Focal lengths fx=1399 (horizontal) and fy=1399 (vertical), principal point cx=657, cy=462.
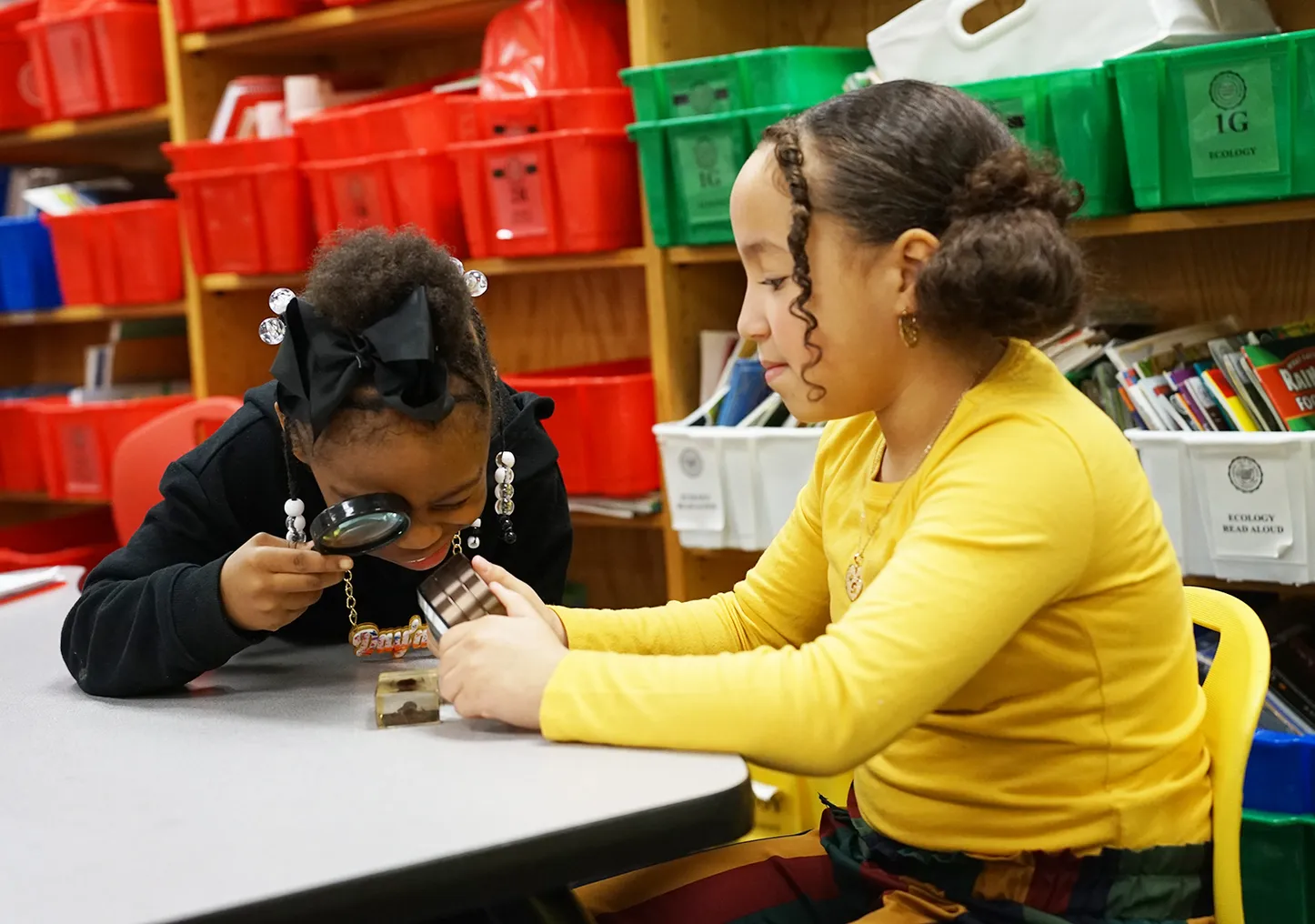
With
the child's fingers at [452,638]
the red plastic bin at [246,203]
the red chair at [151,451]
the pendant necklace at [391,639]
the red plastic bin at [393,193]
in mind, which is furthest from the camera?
the red plastic bin at [246,203]

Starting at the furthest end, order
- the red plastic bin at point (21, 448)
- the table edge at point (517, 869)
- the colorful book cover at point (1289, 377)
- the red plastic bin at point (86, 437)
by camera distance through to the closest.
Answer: the red plastic bin at point (21, 448), the red plastic bin at point (86, 437), the colorful book cover at point (1289, 377), the table edge at point (517, 869)

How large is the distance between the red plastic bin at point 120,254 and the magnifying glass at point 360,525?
208 cm

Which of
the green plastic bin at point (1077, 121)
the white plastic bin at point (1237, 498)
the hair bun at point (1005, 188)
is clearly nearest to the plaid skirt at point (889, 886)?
the hair bun at point (1005, 188)

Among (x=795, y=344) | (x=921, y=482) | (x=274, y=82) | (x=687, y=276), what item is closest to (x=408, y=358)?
(x=795, y=344)

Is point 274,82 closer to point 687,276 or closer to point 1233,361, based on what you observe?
point 687,276

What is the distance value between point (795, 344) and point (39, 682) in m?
0.73

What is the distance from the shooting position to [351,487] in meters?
1.12

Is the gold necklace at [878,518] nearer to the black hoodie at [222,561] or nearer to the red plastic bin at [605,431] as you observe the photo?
the black hoodie at [222,561]

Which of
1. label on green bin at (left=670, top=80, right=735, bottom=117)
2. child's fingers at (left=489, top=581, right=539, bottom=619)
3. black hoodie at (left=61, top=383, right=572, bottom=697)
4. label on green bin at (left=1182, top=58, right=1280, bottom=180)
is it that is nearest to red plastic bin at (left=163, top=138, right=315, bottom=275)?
label on green bin at (left=670, top=80, right=735, bottom=117)

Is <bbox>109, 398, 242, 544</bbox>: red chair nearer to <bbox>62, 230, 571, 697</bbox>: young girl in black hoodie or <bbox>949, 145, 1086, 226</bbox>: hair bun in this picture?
<bbox>62, 230, 571, 697</bbox>: young girl in black hoodie

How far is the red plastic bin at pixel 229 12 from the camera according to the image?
2.70 metres

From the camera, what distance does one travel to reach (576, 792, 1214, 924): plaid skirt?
100 centimetres

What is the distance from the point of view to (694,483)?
7.06ft

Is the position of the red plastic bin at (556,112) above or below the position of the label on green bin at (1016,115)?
above
